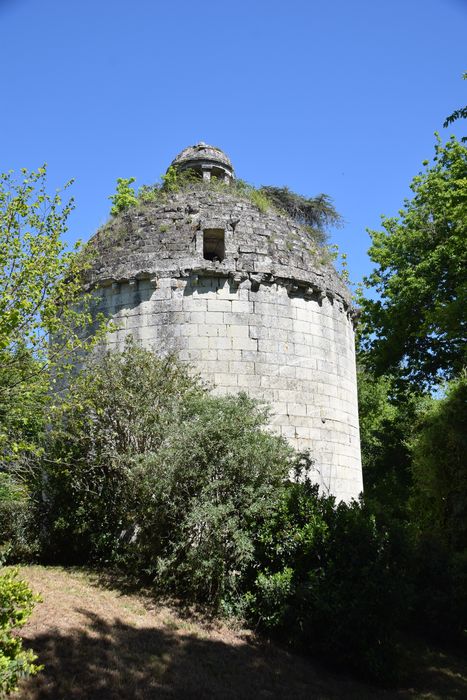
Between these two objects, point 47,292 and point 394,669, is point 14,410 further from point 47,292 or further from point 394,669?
point 394,669

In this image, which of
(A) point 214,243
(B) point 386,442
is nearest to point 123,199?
(A) point 214,243

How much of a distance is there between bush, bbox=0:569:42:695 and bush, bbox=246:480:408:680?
13.2 ft

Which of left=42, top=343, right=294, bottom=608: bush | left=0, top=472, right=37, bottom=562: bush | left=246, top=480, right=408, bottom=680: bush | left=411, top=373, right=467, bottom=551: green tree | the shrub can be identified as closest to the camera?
left=246, top=480, right=408, bottom=680: bush

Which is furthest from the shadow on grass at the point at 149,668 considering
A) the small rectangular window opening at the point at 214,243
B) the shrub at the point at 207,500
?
the small rectangular window opening at the point at 214,243

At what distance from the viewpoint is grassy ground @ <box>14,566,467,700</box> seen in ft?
20.4

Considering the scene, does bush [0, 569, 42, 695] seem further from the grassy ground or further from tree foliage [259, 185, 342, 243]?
tree foliage [259, 185, 342, 243]

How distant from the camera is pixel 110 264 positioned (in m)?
12.8

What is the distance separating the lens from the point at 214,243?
13906mm

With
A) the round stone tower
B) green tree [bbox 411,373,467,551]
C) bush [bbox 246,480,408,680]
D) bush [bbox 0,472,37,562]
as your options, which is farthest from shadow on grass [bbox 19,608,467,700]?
green tree [bbox 411,373,467,551]

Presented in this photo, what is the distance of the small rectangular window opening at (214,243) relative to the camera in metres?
12.9

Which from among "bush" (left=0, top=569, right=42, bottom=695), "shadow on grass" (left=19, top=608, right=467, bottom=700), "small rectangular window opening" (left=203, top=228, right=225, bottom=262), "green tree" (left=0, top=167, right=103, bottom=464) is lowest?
"shadow on grass" (left=19, top=608, right=467, bottom=700)

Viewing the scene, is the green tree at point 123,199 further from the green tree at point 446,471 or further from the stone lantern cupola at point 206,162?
the green tree at point 446,471

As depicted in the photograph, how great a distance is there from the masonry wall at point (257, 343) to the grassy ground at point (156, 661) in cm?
431

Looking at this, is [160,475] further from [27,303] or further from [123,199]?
[123,199]
